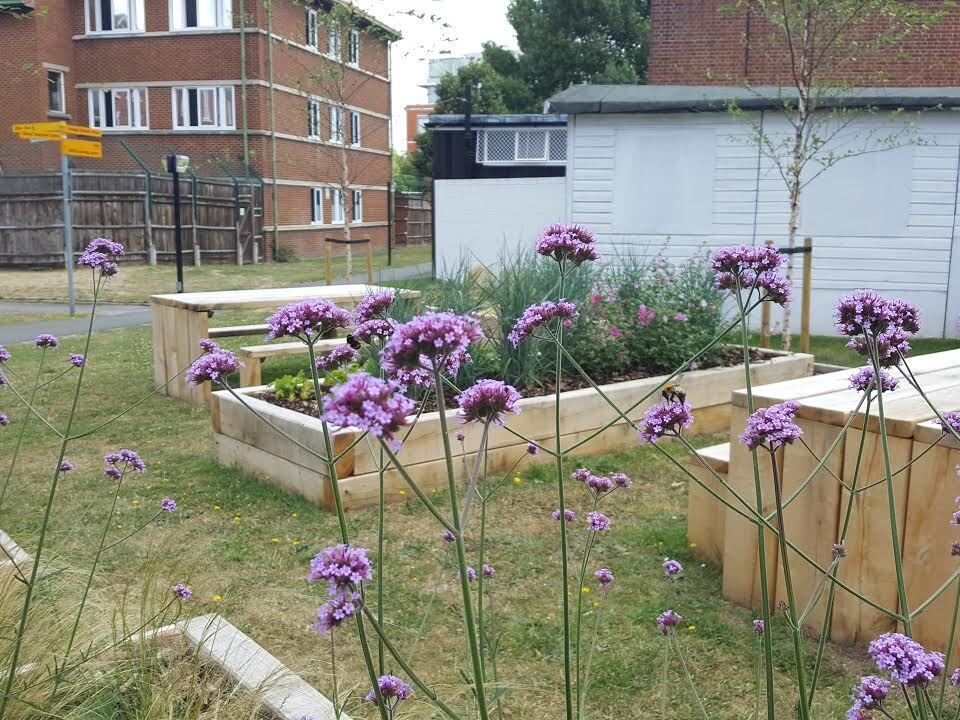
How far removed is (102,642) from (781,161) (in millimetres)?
11916

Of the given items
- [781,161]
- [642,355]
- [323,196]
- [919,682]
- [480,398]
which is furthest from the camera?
[323,196]

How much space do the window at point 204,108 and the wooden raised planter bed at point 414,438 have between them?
25.3m

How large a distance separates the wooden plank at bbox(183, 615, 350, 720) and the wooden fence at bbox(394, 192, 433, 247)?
113 feet

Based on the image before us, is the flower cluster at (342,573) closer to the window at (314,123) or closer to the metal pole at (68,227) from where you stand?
the metal pole at (68,227)

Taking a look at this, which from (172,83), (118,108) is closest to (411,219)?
(172,83)

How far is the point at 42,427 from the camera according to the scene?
7.30 metres

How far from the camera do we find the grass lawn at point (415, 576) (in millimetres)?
3242

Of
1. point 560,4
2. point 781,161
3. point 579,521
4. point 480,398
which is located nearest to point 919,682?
point 480,398

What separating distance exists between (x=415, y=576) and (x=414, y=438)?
1.25 m

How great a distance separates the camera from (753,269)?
197 centimetres

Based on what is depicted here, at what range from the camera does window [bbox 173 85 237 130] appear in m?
29.5

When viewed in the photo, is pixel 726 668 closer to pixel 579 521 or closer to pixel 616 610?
pixel 616 610

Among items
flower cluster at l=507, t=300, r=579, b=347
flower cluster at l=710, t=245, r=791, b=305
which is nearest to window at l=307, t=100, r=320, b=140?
flower cluster at l=507, t=300, r=579, b=347

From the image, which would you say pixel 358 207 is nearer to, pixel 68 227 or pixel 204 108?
pixel 204 108
